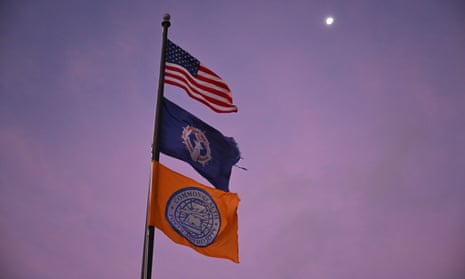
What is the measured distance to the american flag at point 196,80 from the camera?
35.7 feet

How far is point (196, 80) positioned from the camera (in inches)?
449

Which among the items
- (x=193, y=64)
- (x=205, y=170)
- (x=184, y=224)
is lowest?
(x=184, y=224)

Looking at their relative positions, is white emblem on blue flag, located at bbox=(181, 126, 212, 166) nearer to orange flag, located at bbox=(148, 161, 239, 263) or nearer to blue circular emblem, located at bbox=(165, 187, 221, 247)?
orange flag, located at bbox=(148, 161, 239, 263)

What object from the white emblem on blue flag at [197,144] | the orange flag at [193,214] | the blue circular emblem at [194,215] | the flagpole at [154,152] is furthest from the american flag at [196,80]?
the blue circular emblem at [194,215]

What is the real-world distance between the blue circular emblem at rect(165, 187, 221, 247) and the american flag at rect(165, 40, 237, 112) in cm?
316

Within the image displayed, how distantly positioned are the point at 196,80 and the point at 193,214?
4238mm

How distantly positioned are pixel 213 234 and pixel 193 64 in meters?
5.21

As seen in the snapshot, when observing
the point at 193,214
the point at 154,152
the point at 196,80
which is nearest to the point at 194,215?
the point at 193,214

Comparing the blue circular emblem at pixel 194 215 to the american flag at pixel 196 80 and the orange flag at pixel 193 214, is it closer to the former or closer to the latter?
the orange flag at pixel 193 214

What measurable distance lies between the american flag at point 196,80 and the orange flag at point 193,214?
2887 mm

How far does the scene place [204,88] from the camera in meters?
11.5

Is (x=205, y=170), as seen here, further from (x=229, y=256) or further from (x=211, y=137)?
(x=229, y=256)

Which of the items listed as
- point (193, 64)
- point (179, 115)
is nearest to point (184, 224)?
point (179, 115)

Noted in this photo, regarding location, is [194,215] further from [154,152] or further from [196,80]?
[196,80]
